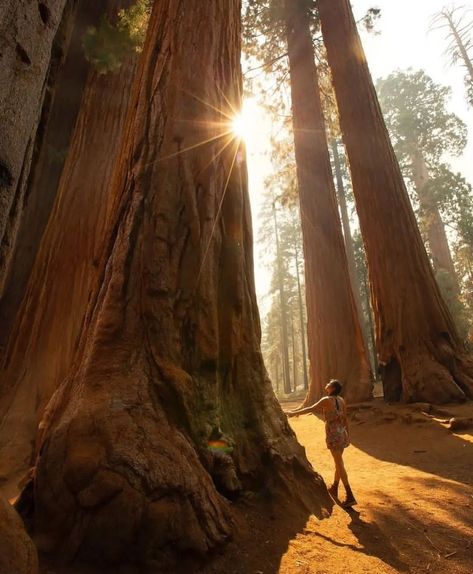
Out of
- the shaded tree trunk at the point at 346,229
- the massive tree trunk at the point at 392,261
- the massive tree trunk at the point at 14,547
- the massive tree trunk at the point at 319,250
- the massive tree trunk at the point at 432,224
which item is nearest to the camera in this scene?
the massive tree trunk at the point at 14,547

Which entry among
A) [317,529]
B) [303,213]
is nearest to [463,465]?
[317,529]

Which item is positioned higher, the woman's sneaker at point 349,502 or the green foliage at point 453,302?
the green foliage at point 453,302

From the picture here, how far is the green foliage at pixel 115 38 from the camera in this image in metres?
6.46

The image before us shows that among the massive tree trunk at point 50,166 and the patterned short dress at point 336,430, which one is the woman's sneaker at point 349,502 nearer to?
the patterned short dress at point 336,430

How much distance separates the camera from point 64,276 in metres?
5.41

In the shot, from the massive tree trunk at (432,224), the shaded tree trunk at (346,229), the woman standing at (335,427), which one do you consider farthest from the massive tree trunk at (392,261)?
the massive tree trunk at (432,224)

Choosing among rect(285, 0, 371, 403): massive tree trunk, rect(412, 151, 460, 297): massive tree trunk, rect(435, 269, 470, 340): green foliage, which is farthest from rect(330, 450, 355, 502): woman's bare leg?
rect(412, 151, 460, 297): massive tree trunk

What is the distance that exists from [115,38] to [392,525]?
25.9 feet

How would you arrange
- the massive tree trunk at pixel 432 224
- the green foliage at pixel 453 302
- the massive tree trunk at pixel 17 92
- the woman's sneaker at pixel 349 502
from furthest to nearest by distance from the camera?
1. the massive tree trunk at pixel 432 224
2. the green foliage at pixel 453 302
3. the woman's sneaker at pixel 349 502
4. the massive tree trunk at pixel 17 92

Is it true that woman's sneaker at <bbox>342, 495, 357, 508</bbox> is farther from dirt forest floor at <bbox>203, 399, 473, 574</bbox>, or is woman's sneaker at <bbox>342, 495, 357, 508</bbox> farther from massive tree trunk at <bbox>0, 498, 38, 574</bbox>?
massive tree trunk at <bbox>0, 498, 38, 574</bbox>

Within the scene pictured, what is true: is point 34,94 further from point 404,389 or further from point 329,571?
point 404,389

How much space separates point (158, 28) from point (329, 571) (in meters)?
5.45

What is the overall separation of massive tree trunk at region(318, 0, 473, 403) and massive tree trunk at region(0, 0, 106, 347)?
6.17 meters

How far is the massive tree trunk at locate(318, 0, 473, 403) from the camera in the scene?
694 cm
